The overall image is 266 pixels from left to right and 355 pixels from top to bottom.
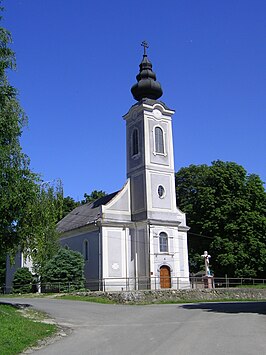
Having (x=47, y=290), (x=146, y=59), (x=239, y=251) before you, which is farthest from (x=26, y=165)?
(x=239, y=251)

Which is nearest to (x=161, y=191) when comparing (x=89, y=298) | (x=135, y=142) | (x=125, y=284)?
(x=135, y=142)

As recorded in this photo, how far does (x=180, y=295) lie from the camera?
96.0 ft

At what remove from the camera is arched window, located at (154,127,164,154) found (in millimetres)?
37844

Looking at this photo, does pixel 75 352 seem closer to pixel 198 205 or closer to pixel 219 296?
pixel 219 296

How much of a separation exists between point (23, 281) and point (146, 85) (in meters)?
20.3

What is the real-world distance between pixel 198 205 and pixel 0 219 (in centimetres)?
3149

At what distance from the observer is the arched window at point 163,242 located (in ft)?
116

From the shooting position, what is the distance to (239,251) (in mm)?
41562

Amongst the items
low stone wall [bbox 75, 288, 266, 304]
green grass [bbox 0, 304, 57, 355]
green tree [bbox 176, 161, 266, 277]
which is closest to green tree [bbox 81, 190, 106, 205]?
green tree [bbox 176, 161, 266, 277]

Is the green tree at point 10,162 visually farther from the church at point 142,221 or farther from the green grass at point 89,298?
the church at point 142,221

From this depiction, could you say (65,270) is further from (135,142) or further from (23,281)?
(135,142)

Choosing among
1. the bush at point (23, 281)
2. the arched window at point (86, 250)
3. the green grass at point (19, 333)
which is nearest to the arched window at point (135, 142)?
the arched window at point (86, 250)

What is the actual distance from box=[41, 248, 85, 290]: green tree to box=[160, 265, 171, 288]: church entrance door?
20.1ft

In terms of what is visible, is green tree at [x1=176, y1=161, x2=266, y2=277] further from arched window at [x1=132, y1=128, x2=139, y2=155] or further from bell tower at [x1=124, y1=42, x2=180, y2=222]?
arched window at [x1=132, y1=128, x2=139, y2=155]
